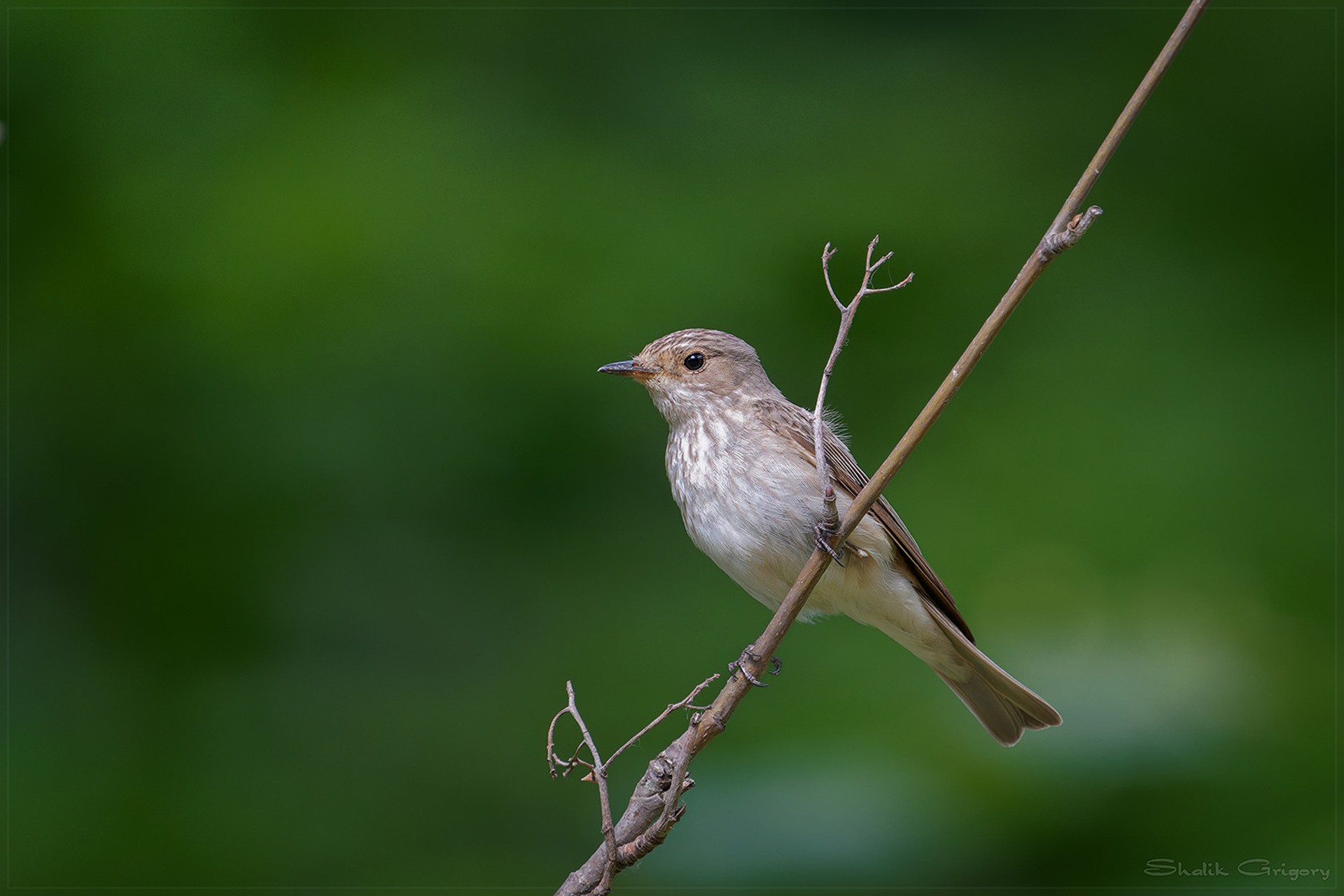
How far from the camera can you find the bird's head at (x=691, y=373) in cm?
412

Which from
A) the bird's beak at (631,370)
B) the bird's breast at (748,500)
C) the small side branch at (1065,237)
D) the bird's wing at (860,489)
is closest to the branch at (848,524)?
the small side branch at (1065,237)

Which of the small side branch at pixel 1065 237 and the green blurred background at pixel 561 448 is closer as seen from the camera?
the small side branch at pixel 1065 237

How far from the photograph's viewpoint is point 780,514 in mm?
3783

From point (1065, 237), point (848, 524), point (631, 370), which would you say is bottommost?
point (848, 524)

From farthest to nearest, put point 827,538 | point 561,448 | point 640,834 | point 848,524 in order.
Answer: point 561,448 → point 827,538 → point 848,524 → point 640,834

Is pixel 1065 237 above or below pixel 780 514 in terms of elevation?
below

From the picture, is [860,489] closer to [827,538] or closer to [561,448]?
[827,538]

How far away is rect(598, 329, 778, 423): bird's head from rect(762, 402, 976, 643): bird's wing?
159 mm

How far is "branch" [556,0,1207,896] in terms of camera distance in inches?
70.6

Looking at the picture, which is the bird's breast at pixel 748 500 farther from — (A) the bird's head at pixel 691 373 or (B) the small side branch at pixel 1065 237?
(B) the small side branch at pixel 1065 237

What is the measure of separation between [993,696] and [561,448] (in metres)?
2.08

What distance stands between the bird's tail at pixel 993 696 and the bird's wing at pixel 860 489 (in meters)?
0.06

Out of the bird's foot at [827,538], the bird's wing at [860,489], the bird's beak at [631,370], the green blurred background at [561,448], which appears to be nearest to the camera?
the bird's foot at [827,538]

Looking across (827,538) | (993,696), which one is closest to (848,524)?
(827,538)
